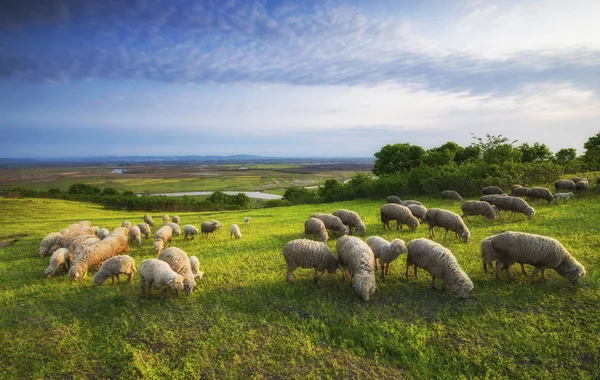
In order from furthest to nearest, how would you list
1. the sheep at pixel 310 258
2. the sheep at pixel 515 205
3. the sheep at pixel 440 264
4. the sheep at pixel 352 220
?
the sheep at pixel 515 205 → the sheep at pixel 352 220 → the sheep at pixel 310 258 → the sheep at pixel 440 264

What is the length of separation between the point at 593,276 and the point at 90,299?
15.7m

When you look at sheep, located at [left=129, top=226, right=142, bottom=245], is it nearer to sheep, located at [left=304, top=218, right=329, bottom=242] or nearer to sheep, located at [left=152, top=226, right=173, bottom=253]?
sheep, located at [left=152, top=226, right=173, bottom=253]

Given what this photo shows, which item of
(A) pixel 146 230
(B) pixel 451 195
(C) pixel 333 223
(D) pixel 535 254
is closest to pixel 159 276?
(C) pixel 333 223

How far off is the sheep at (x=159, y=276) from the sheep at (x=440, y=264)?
7.51 m

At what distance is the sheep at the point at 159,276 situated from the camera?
351 inches

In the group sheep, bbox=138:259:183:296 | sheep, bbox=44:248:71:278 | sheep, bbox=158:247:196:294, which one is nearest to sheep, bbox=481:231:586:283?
sheep, bbox=158:247:196:294

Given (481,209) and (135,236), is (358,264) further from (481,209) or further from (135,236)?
(135,236)

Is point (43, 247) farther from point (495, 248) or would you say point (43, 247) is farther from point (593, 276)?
point (593, 276)

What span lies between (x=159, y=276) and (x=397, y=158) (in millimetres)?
52141

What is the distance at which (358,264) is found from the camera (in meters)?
9.01

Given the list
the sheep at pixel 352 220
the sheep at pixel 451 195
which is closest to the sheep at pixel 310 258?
the sheep at pixel 352 220

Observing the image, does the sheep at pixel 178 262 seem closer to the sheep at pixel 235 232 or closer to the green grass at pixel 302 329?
the green grass at pixel 302 329

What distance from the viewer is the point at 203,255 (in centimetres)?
1386

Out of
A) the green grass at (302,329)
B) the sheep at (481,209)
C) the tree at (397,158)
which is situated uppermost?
the tree at (397,158)
